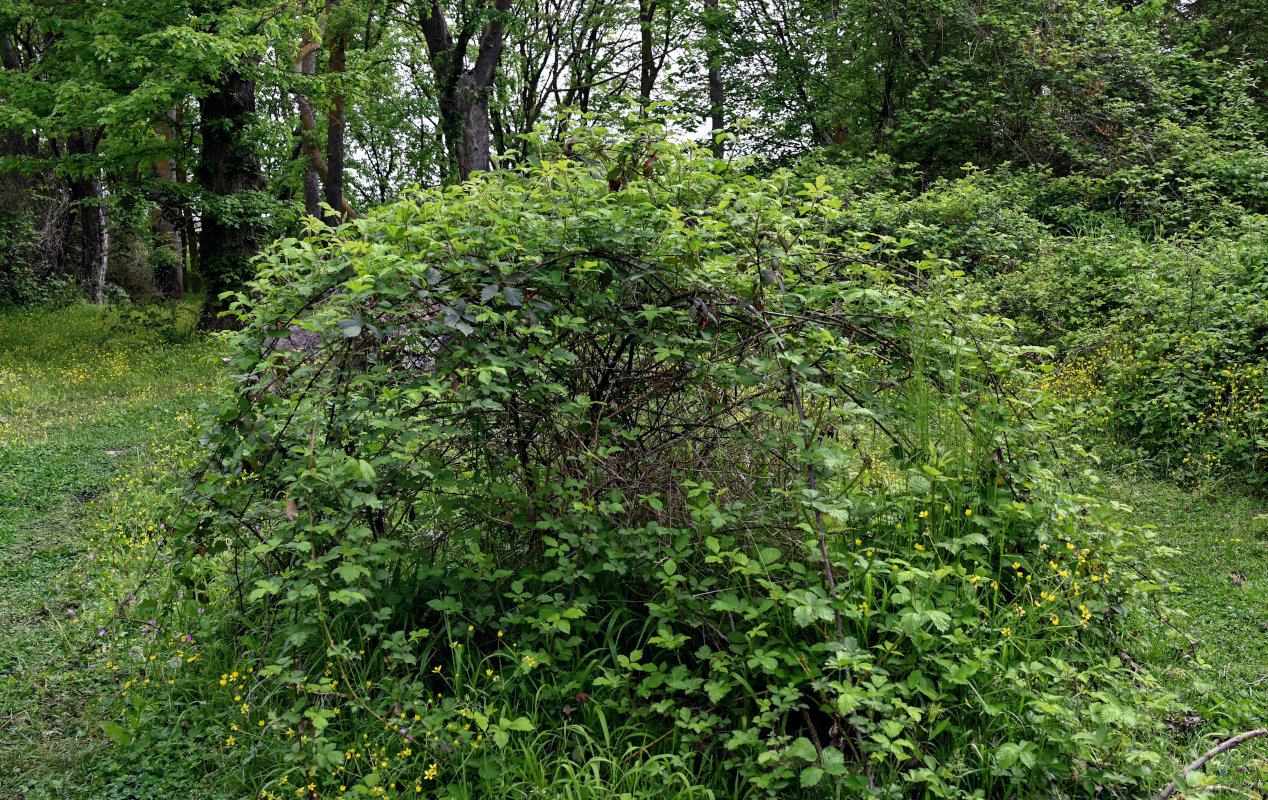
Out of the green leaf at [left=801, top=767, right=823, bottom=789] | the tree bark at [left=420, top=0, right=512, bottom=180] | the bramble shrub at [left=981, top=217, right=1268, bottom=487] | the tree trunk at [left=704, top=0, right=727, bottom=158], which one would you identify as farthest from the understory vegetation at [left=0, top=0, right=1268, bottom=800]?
the tree trunk at [left=704, top=0, right=727, bottom=158]

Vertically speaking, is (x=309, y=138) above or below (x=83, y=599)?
above

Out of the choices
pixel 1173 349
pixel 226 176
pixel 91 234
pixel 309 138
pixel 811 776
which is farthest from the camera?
pixel 91 234

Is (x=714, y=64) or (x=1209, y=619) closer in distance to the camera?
(x=1209, y=619)

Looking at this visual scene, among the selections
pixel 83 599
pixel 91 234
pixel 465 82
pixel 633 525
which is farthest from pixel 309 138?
pixel 633 525

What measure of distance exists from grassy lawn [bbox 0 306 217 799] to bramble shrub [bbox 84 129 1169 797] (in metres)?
0.29

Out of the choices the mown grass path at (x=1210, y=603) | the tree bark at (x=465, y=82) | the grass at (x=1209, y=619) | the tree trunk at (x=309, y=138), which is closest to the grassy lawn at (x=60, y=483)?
the tree trunk at (x=309, y=138)

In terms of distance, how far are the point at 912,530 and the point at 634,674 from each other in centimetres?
128

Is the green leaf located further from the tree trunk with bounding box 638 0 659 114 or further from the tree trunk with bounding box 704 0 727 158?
the tree trunk with bounding box 638 0 659 114

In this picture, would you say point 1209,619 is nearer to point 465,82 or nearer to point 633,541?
point 633,541

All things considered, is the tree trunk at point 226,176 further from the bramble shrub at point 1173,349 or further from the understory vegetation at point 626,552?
the bramble shrub at point 1173,349

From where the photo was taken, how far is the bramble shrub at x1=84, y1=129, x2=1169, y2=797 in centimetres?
276

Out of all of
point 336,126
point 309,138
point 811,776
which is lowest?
point 811,776

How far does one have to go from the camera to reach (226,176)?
1257cm

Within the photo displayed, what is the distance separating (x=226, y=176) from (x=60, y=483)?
782 centimetres
